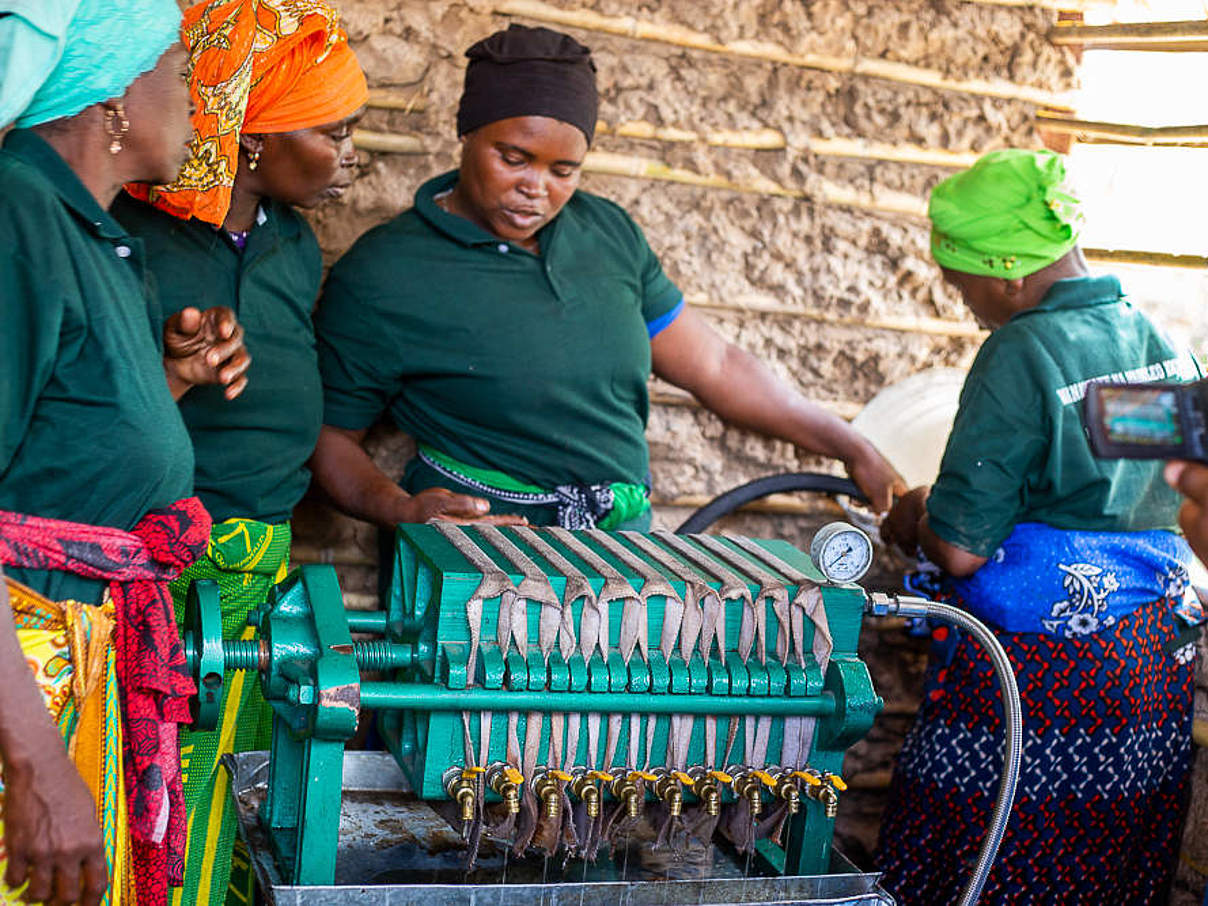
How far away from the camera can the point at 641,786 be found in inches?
72.7

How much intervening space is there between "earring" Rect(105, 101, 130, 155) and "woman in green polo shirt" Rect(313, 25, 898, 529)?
0.99m

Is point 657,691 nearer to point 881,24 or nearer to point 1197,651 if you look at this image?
point 1197,651

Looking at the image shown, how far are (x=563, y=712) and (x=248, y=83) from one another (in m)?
1.20

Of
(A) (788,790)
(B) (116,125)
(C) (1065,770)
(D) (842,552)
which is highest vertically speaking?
(B) (116,125)

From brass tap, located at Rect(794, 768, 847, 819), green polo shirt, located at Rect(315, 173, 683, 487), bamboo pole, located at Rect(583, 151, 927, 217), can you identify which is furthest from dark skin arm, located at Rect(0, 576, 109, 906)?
bamboo pole, located at Rect(583, 151, 927, 217)

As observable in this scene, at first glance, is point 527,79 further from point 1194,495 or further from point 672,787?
point 1194,495

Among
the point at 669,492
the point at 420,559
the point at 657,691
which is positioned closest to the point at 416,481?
the point at 669,492

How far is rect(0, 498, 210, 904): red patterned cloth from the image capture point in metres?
1.78

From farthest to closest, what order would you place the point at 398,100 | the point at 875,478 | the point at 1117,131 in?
the point at 1117,131
the point at 875,478
the point at 398,100

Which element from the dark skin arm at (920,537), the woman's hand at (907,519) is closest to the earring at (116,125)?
the dark skin arm at (920,537)

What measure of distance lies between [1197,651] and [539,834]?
1.64m

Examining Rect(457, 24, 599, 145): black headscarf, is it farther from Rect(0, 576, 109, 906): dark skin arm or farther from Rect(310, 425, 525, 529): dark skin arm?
Rect(0, 576, 109, 906): dark skin arm

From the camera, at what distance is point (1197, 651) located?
2.84 meters

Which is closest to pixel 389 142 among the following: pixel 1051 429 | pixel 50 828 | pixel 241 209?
pixel 241 209
